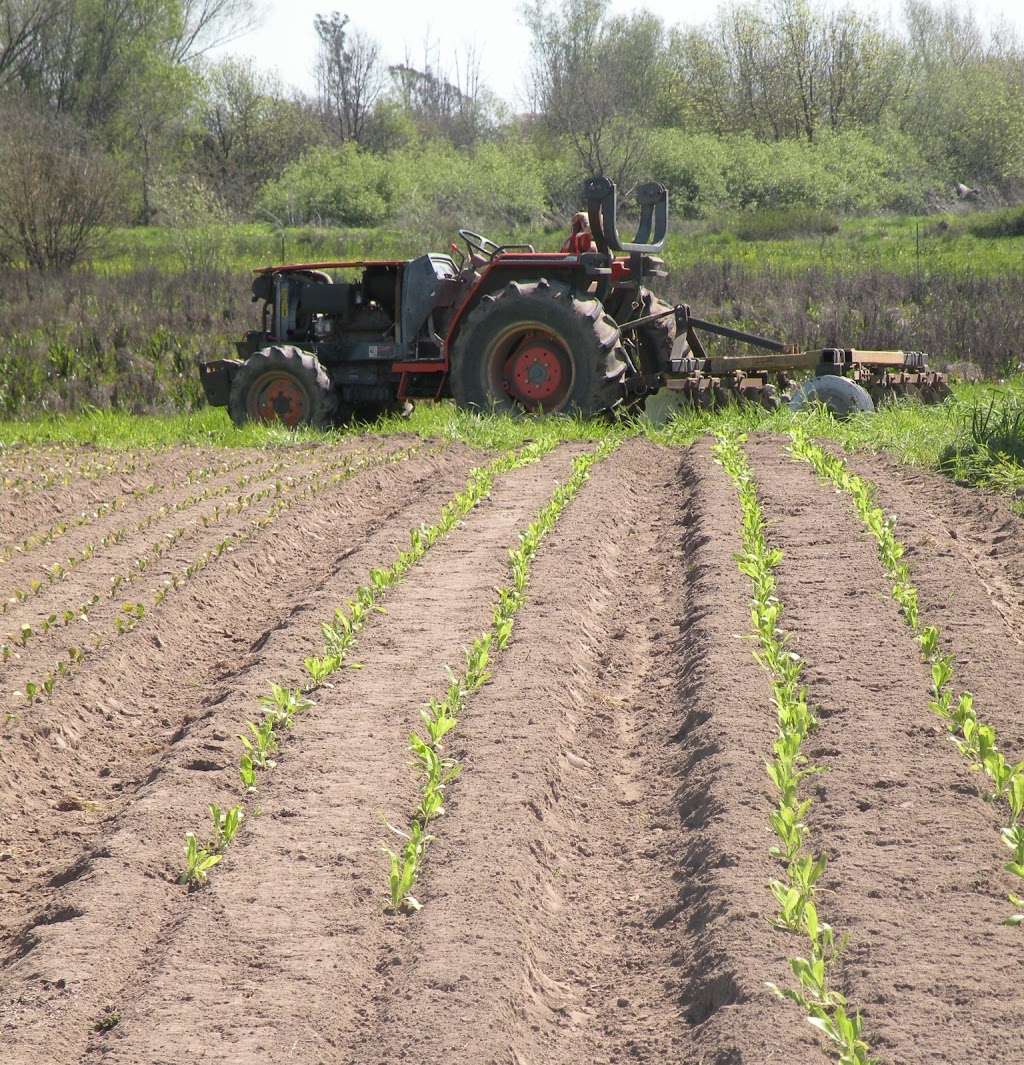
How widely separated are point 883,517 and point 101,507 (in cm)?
494

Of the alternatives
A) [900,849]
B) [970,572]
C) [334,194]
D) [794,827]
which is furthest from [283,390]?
[334,194]

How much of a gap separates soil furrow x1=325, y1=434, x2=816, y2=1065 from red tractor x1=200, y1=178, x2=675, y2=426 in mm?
5053

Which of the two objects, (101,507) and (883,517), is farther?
(101,507)

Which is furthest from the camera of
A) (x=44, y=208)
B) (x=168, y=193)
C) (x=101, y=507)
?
(x=168, y=193)

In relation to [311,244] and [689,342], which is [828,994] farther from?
[311,244]

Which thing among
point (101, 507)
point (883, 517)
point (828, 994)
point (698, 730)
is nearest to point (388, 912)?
point (828, 994)

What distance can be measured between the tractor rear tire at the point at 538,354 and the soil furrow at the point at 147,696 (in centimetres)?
312

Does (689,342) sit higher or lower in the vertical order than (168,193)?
lower

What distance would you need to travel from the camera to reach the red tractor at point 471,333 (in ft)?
35.3

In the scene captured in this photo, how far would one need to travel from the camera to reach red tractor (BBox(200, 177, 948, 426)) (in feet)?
35.2

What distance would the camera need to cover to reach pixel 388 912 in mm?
3383

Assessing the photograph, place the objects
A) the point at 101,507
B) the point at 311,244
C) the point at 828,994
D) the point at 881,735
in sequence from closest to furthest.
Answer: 1. the point at 828,994
2. the point at 881,735
3. the point at 101,507
4. the point at 311,244

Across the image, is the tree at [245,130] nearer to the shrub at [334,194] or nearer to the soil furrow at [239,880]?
the shrub at [334,194]

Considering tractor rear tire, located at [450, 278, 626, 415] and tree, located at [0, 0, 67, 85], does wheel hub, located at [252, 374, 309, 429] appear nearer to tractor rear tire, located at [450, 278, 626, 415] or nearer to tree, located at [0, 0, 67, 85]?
tractor rear tire, located at [450, 278, 626, 415]
